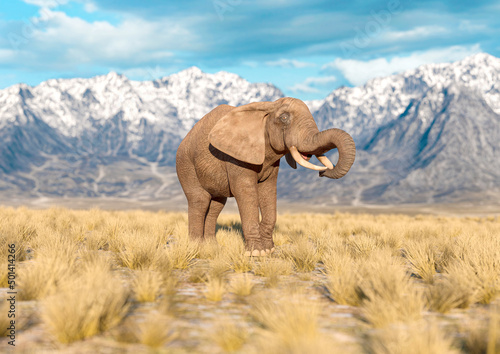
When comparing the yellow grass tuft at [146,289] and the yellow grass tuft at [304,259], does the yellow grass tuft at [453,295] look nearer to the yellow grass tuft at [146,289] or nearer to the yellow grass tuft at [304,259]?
the yellow grass tuft at [304,259]

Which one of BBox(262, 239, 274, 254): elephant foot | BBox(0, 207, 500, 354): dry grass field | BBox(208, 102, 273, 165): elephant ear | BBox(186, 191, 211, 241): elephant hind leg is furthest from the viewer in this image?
BBox(186, 191, 211, 241): elephant hind leg

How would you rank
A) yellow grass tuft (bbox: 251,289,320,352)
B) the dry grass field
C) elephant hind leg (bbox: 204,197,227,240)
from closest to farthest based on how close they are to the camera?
yellow grass tuft (bbox: 251,289,320,352) < the dry grass field < elephant hind leg (bbox: 204,197,227,240)

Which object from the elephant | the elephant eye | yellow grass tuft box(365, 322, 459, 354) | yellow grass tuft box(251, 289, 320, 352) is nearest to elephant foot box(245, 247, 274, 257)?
the elephant

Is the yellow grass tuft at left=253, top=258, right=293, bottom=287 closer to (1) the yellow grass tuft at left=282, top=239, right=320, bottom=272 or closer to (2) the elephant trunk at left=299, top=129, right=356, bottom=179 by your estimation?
(1) the yellow grass tuft at left=282, top=239, right=320, bottom=272

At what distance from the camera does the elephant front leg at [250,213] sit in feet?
27.9

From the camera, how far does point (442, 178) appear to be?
10719 cm

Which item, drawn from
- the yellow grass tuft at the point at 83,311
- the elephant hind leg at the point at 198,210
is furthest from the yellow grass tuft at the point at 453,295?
the elephant hind leg at the point at 198,210

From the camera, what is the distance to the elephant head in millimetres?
7984

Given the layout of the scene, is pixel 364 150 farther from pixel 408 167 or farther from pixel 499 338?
pixel 499 338

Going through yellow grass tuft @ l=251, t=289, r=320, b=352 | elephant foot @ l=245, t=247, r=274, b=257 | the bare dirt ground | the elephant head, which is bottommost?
the bare dirt ground

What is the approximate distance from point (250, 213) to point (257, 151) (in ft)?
3.78

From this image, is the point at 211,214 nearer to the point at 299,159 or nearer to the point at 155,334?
the point at 299,159

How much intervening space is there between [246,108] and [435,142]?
438 feet

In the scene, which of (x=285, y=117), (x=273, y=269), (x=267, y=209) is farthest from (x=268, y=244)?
(x=273, y=269)
